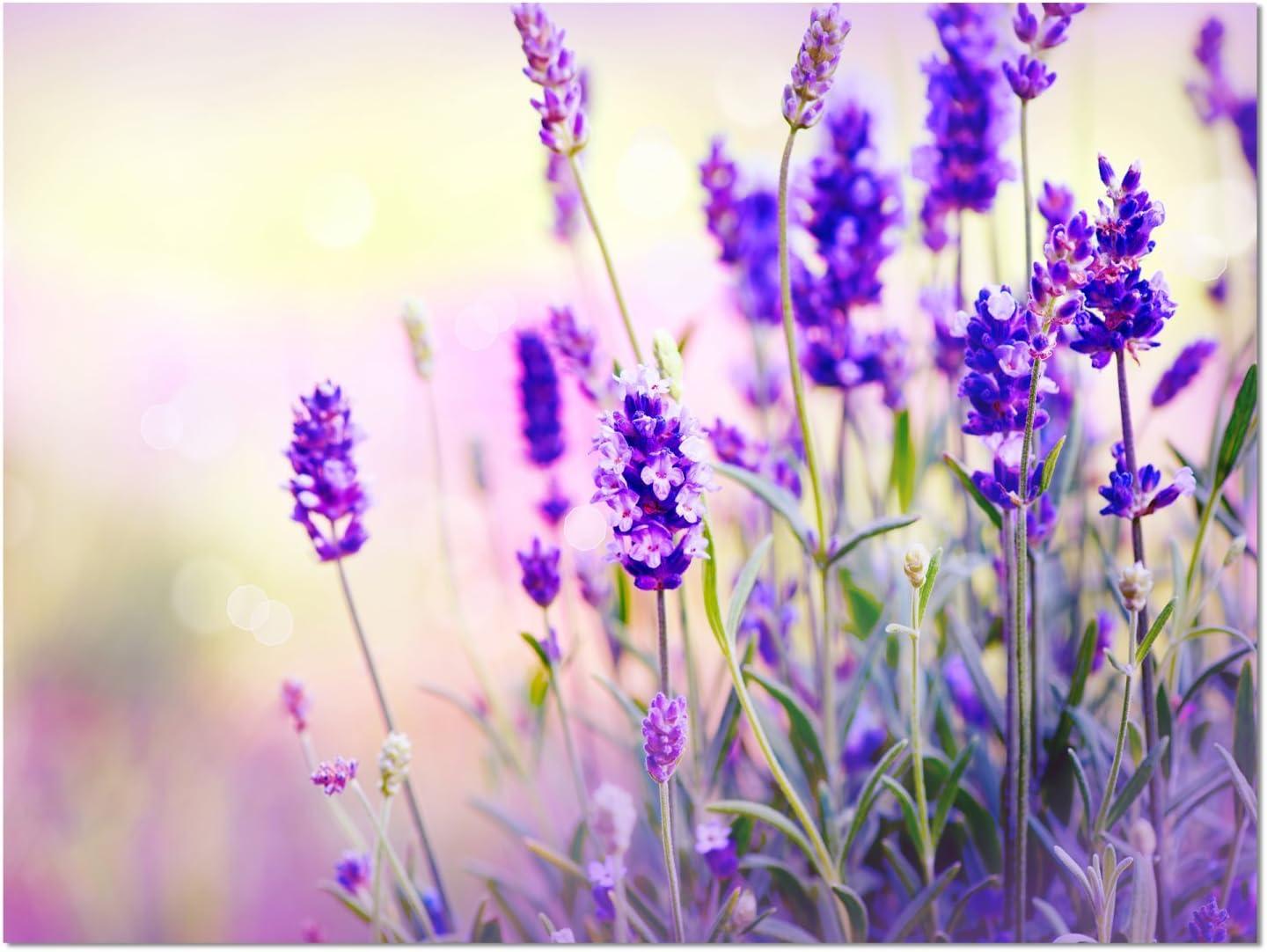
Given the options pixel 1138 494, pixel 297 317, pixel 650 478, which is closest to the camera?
pixel 650 478

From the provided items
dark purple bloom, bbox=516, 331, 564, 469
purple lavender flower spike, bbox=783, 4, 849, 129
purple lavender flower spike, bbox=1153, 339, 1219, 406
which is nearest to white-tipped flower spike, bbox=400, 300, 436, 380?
dark purple bloom, bbox=516, 331, 564, 469

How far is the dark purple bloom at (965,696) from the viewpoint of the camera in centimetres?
115

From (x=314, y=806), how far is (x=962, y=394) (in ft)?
3.33

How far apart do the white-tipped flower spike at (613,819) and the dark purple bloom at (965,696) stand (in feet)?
1.38

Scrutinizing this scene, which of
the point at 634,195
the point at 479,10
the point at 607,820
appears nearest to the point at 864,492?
the point at 634,195

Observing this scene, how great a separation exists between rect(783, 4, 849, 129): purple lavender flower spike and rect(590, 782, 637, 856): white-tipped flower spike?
635mm

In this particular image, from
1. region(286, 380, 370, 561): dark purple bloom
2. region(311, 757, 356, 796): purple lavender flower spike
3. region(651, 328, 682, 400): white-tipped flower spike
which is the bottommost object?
region(311, 757, 356, 796): purple lavender flower spike

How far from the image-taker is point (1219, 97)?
3.84 ft

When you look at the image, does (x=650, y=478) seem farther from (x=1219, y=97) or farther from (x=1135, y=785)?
(x=1219, y=97)

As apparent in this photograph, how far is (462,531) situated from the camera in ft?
4.61

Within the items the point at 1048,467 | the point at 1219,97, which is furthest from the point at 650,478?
the point at 1219,97

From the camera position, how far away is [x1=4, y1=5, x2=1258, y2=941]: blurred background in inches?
47.9

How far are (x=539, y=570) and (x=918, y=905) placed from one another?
20.1 inches

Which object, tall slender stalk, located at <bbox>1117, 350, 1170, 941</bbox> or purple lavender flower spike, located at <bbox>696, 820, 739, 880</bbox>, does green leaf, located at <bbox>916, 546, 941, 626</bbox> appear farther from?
purple lavender flower spike, located at <bbox>696, 820, 739, 880</bbox>
